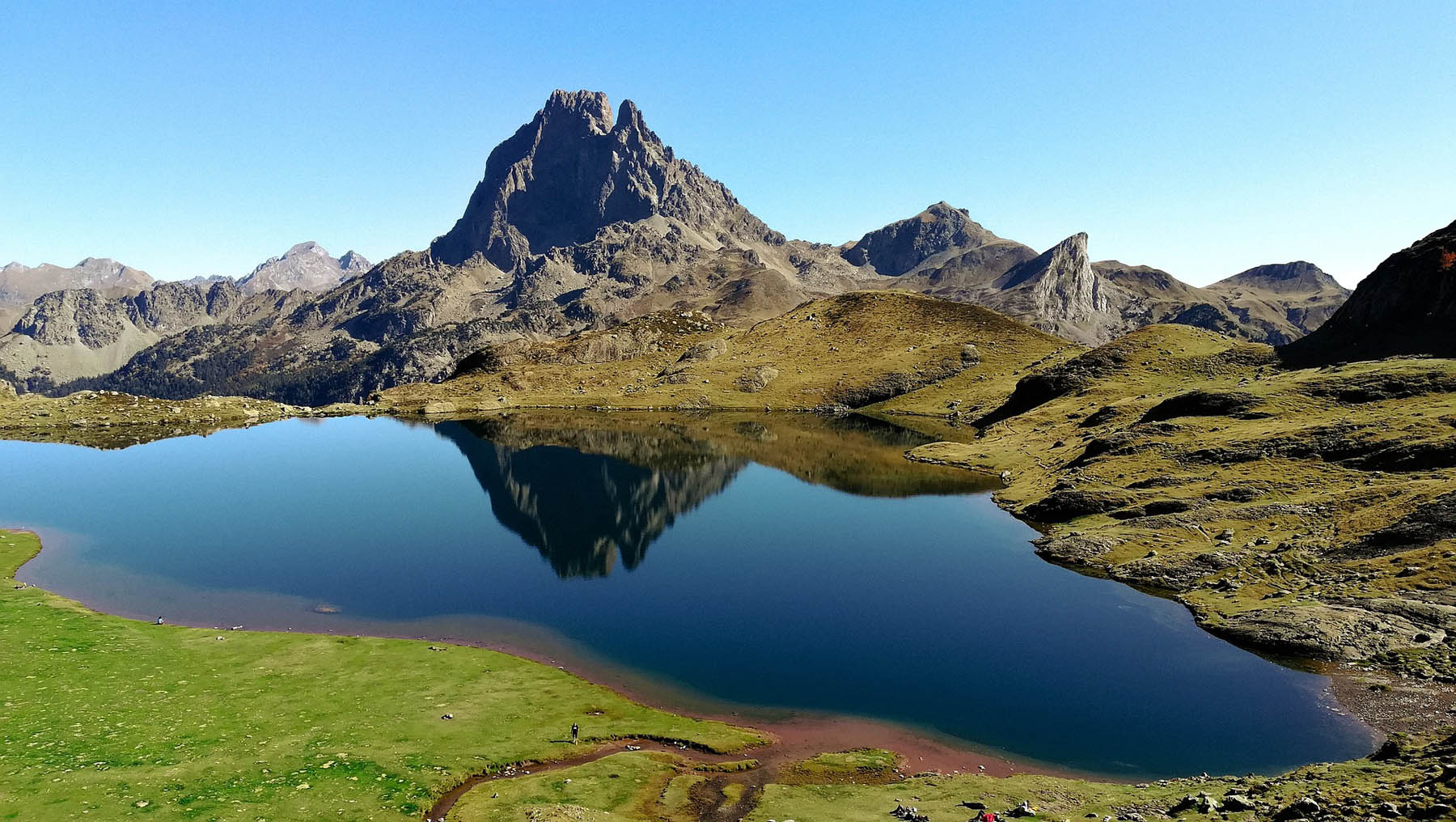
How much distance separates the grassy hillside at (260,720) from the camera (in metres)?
31.1

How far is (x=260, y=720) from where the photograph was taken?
131 feet

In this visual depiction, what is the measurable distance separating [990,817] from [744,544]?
6152 cm

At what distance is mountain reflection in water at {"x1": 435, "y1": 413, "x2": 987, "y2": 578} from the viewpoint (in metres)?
94.8

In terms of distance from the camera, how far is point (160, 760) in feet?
110

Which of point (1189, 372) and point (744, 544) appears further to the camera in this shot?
point (1189, 372)

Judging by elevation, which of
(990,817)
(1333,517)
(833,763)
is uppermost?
(1333,517)

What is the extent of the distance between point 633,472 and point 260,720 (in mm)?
97652

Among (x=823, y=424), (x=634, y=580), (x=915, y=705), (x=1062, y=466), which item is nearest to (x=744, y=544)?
A: (x=634, y=580)

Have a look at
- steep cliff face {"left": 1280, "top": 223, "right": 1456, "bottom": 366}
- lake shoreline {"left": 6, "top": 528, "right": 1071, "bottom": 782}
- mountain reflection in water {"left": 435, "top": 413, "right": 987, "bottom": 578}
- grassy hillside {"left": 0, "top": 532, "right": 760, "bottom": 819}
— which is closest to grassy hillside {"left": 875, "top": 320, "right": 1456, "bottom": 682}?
steep cliff face {"left": 1280, "top": 223, "right": 1456, "bottom": 366}

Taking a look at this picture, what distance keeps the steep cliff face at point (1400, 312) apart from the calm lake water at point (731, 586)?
75010 mm

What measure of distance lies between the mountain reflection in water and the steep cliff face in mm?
73551

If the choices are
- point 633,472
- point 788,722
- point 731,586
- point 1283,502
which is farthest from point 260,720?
point 633,472

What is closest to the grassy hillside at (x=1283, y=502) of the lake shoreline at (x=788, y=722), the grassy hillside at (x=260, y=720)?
the lake shoreline at (x=788, y=722)

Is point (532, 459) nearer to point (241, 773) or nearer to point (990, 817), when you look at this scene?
point (241, 773)
